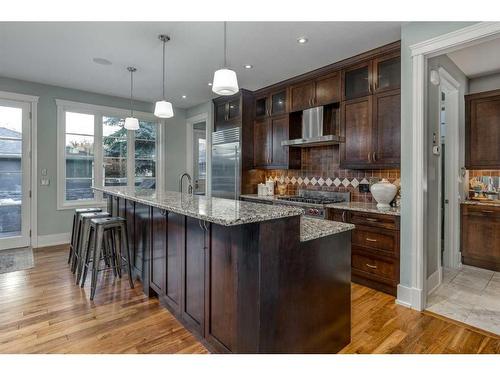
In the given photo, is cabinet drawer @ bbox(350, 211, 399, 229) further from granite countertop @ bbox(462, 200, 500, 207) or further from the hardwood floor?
granite countertop @ bbox(462, 200, 500, 207)

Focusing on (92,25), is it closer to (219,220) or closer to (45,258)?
(219,220)

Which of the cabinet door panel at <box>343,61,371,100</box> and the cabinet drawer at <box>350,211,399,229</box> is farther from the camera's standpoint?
the cabinet door panel at <box>343,61,371,100</box>

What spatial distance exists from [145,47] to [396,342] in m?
3.75

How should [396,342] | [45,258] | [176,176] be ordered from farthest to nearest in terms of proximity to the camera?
[176,176], [45,258], [396,342]

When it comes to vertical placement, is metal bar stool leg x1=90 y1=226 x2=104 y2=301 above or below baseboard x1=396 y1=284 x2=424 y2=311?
above

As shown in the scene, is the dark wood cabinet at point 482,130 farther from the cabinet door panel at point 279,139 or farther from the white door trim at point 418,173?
the cabinet door panel at point 279,139

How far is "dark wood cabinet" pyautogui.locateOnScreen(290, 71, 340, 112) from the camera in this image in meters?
3.64

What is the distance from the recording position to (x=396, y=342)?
2.06m

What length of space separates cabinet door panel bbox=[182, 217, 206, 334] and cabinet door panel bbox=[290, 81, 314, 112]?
2.75 meters

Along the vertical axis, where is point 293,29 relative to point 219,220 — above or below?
above

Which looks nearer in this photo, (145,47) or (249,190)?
(145,47)

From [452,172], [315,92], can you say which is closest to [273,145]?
[315,92]

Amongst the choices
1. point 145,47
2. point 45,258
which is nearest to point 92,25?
point 145,47

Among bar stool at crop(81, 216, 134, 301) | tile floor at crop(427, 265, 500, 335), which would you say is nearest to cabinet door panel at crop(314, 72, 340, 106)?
tile floor at crop(427, 265, 500, 335)
